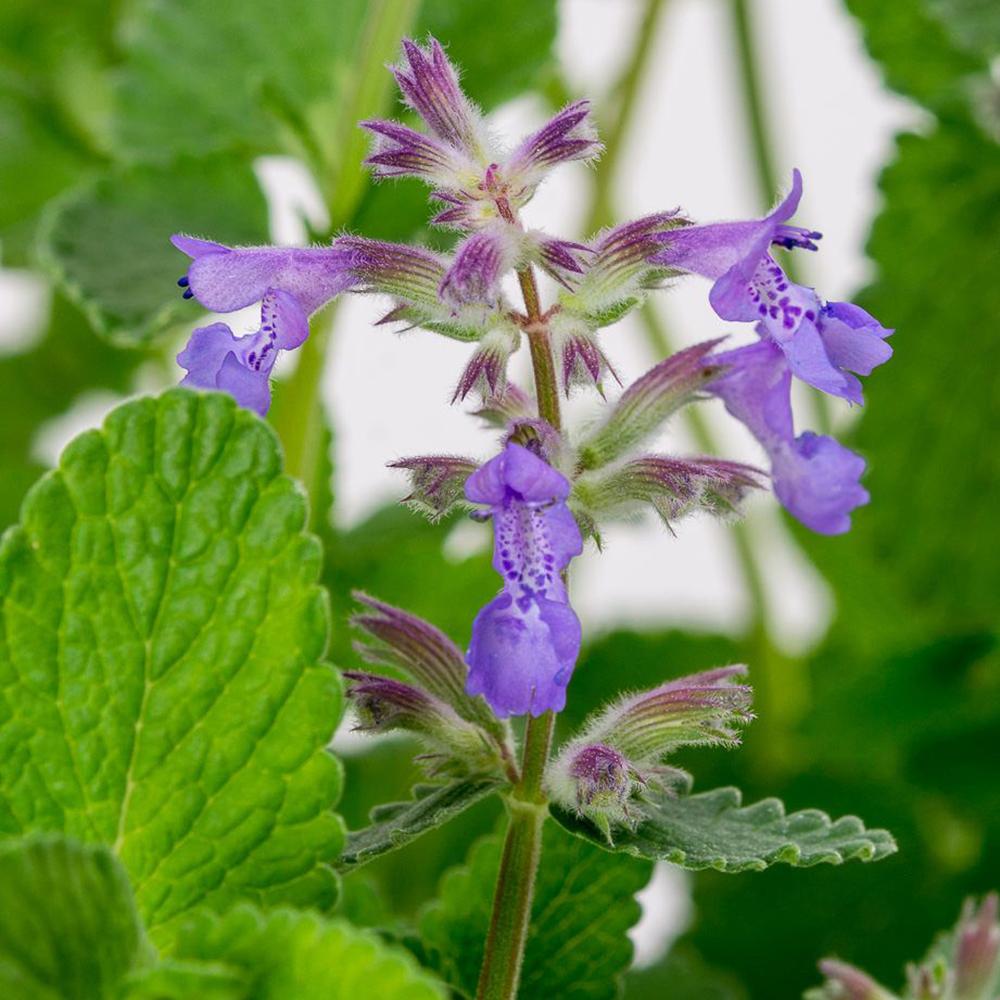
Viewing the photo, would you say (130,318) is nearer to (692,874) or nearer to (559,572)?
(559,572)

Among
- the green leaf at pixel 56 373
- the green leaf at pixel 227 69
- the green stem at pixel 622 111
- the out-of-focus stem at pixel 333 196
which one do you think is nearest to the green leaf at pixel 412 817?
the out-of-focus stem at pixel 333 196

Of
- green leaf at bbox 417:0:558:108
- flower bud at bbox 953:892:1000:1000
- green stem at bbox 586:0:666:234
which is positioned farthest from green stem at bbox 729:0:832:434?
flower bud at bbox 953:892:1000:1000

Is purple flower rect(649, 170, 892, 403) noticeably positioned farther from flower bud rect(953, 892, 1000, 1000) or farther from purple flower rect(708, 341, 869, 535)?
flower bud rect(953, 892, 1000, 1000)

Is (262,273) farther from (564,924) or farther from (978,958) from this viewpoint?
(978,958)

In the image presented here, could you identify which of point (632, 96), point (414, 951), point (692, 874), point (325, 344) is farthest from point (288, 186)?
point (414, 951)

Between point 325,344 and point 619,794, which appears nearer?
point 619,794

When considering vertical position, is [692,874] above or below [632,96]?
below
